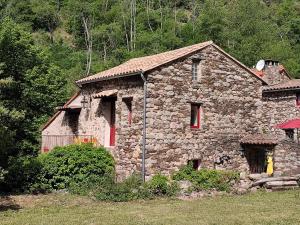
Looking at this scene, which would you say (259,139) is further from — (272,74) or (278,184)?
(272,74)

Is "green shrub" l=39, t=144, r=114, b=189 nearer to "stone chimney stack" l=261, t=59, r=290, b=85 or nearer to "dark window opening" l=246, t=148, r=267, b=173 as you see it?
"dark window opening" l=246, t=148, r=267, b=173

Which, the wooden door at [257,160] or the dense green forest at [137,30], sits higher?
the dense green forest at [137,30]

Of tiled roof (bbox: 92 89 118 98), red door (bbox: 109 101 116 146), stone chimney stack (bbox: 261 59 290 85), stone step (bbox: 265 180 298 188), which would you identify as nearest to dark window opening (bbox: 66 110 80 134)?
red door (bbox: 109 101 116 146)

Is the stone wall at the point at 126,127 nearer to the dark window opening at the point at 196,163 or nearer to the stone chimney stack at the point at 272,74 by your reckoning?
the dark window opening at the point at 196,163

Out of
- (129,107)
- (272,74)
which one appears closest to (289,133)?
(272,74)

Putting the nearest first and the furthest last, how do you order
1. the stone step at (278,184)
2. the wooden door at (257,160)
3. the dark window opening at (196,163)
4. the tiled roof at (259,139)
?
→ the stone step at (278,184)
the dark window opening at (196,163)
the tiled roof at (259,139)
the wooden door at (257,160)

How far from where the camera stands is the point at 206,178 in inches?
759

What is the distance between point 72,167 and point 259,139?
8.90 m

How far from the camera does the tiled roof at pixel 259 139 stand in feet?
70.3

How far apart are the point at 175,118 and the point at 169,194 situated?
10.9ft

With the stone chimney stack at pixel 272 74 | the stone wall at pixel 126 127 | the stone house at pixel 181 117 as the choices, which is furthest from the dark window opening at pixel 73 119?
the stone chimney stack at pixel 272 74

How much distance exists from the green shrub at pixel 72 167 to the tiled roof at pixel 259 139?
662 centimetres

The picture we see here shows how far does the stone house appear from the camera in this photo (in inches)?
752

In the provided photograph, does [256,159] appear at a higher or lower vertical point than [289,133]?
lower
